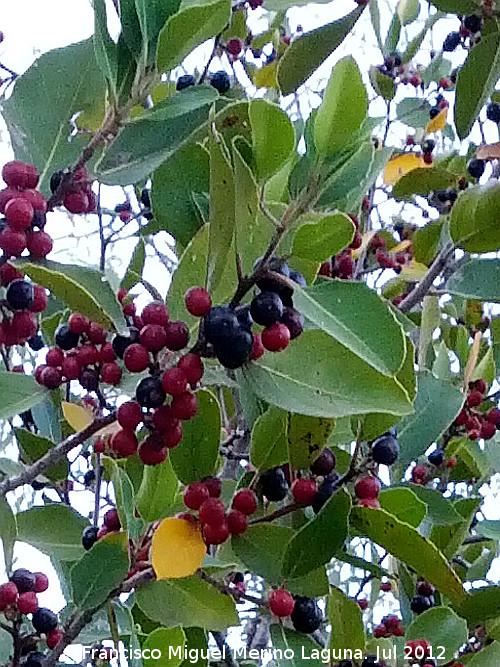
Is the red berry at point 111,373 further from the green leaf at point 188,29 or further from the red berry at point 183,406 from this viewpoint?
the green leaf at point 188,29

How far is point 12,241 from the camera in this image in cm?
62

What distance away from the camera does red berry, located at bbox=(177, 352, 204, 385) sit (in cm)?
62

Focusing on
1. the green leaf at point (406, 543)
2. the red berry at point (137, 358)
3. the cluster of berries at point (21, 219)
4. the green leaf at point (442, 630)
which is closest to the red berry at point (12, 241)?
the cluster of berries at point (21, 219)

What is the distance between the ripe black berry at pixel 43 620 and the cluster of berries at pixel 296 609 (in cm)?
24

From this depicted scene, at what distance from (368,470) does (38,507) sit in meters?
0.34

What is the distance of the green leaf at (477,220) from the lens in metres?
0.88

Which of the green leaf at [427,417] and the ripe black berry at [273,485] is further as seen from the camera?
the green leaf at [427,417]

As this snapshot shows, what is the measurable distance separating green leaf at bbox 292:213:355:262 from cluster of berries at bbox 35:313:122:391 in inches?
7.4

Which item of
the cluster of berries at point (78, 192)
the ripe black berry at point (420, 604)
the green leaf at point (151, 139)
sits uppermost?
the green leaf at point (151, 139)

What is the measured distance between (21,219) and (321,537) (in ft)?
1.04

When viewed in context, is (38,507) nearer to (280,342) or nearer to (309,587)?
(309,587)

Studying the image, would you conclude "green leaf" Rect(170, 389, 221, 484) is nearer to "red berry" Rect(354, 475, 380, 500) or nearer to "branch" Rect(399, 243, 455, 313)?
"red berry" Rect(354, 475, 380, 500)

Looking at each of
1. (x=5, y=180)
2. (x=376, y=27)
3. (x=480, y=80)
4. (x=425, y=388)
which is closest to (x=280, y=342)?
(x=5, y=180)

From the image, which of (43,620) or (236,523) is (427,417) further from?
(43,620)
